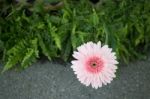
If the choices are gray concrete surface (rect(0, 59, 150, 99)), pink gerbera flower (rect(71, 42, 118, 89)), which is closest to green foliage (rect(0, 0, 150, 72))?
gray concrete surface (rect(0, 59, 150, 99))

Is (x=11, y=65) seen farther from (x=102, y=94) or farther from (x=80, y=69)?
(x=80, y=69)

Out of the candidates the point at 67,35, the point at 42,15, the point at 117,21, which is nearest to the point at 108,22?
the point at 117,21

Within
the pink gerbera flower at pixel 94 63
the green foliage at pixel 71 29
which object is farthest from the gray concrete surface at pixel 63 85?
the pink gerbera flower at pixel 94 63

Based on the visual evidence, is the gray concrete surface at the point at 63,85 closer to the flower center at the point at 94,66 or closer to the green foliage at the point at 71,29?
the green foliage at the point at 71,29

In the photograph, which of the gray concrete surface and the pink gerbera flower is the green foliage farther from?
the pink gerbera flower

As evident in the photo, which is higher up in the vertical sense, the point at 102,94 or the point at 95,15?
the point at 95,15
